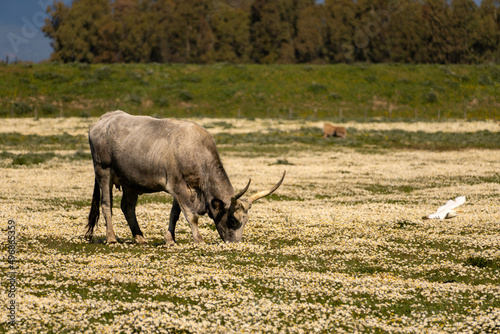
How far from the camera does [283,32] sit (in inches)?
5901

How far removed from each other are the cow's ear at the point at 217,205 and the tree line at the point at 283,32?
392ft

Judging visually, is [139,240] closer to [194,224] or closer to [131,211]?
[131,211]

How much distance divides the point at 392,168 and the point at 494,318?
27.5 meters

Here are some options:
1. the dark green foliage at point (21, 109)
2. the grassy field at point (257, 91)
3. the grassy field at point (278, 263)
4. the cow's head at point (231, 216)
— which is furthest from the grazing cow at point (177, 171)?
the dark green foliage at point (21, 109)

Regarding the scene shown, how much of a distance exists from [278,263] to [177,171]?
12.4 ft

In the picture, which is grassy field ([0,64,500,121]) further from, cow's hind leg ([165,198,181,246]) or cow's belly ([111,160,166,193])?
cow's hind leg ([165,198,181,246])

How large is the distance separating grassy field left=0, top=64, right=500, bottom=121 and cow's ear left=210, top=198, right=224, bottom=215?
6761 cm

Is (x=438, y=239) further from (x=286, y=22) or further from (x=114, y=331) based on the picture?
(x=286, y=22)

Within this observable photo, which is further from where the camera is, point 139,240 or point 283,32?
point 283,32

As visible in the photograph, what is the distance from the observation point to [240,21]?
151 metres

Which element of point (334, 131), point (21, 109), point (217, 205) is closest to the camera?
point (217, 205)

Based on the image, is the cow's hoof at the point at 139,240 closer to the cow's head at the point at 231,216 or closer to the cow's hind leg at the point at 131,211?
the cow's hind leg at the point at 131,211

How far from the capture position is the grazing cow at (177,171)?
52.7 feet

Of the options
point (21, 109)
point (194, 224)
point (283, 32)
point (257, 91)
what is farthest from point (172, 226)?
point (283, 32)
